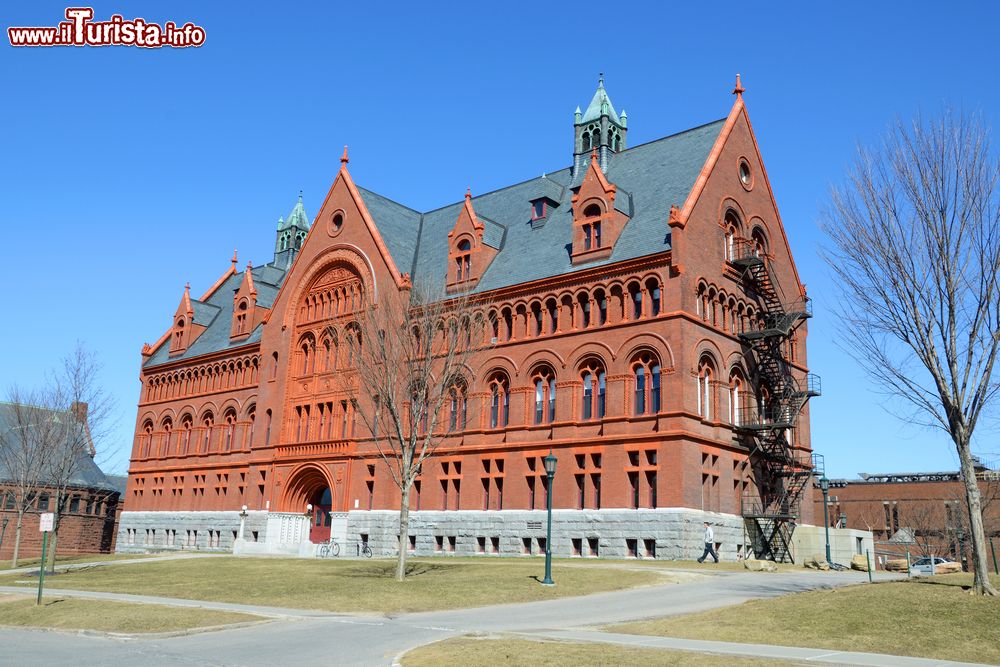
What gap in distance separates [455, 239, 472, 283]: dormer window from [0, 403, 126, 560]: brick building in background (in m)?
38.9

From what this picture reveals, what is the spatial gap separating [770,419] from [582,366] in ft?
35.9

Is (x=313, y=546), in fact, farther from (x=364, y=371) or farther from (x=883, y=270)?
(x=883, y=270)

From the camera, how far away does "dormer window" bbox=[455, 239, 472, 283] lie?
168 feet

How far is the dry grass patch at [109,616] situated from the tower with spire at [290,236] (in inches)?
2181

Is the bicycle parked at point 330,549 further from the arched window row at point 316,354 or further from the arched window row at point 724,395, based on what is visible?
the arched window row at point 724,395

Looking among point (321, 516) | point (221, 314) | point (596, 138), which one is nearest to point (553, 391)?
point (596, 138)

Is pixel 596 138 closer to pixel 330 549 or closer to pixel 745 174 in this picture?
pixel 745 174

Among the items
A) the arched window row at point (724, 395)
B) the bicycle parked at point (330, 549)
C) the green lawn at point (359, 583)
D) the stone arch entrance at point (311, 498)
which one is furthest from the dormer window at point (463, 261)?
the green lawn at point (359, 583)

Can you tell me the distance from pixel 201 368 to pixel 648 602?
171 feet

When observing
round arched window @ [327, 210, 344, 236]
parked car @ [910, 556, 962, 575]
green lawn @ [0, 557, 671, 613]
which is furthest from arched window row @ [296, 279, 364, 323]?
parked car @ [910, 556, 962, 575]

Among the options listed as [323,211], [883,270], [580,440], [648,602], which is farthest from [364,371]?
[323,211]

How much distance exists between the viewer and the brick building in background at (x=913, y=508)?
76.4 meters

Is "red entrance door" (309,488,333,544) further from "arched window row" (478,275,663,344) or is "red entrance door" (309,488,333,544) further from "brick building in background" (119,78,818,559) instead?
"arched window row" (478,275,663,344)

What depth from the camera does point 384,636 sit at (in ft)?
62.0
